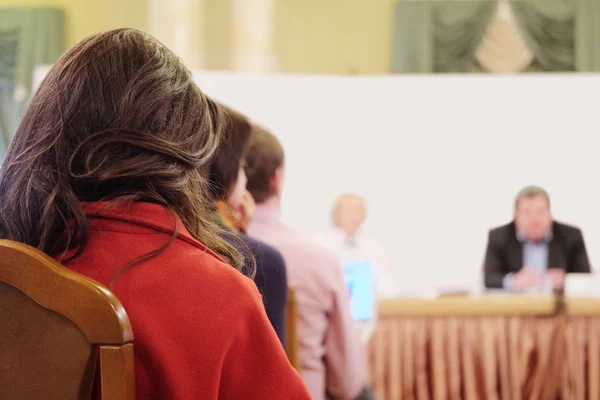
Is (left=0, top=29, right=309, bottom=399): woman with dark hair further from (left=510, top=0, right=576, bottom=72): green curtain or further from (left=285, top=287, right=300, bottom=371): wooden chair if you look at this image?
(left=510, top=0, right=576, bottom=72): green curtain

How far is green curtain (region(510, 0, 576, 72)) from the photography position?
673cm

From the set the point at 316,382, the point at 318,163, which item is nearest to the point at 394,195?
the point at 318,163

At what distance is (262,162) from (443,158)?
178 inches

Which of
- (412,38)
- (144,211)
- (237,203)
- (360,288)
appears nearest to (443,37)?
(412,38)

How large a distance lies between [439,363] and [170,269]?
10.8 ft

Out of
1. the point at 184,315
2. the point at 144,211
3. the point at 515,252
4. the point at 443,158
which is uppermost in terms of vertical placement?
the point at 443,158

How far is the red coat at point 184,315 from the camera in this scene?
883 mm

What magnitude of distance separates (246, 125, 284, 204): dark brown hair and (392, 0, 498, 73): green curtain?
4821 millimetres

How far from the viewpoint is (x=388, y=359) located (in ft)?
13.2

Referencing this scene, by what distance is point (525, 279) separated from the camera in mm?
4387

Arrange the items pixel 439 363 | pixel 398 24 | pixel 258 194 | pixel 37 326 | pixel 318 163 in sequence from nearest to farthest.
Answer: pixel 37 326
pixel 258 194
pixel 439 363
pixel 318 163
pixel 398 24

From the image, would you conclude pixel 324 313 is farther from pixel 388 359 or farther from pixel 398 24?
pixel 398 24

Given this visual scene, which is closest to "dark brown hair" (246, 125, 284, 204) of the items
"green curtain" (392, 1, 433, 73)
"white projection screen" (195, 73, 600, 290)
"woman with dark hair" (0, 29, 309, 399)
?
"woman with dark hair" (0, 29, 309, 399)

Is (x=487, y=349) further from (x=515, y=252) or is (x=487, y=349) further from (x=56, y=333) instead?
(x=56, y=333)
